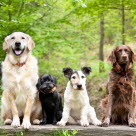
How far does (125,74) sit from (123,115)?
0.84m

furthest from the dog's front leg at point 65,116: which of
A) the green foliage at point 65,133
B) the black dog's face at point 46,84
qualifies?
the black dog's face at point 46,84

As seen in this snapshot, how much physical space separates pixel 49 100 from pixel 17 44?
3.97 feet

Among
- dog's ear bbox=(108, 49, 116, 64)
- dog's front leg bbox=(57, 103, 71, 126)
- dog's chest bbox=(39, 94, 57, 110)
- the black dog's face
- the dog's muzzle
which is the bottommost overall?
dog's front leg bbox=(57, 103, 71, 126)

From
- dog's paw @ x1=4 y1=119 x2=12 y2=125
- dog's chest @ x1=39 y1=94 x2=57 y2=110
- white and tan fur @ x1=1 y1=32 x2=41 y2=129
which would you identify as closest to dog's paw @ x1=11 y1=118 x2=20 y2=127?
white and tan fur @ x1=1 y1=32 x2=41 y2=129

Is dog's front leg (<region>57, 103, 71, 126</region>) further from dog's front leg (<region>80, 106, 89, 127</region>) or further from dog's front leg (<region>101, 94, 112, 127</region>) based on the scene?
dog's front leg (<region>101, 94, 112, 127</region>)

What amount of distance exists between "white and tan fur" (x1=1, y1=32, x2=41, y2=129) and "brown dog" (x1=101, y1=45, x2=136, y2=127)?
1463mm

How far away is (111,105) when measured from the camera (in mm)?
4945

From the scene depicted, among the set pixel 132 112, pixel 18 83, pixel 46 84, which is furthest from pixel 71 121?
pixel 18 83

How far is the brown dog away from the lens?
482 centimetres

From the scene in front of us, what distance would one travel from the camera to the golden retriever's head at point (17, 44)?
15.0 feet

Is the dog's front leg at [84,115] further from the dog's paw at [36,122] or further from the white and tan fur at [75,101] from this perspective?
the dog's paw at [36,122]

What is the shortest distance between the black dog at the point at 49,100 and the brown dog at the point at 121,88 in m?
0.94

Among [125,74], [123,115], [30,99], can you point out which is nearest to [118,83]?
[125,74]

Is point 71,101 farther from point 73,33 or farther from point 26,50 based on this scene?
point 73,33
